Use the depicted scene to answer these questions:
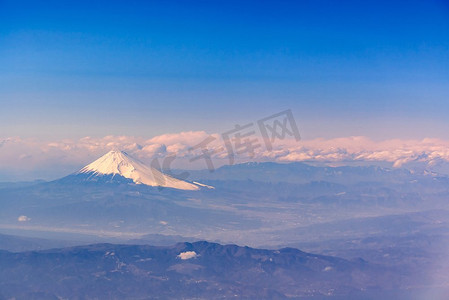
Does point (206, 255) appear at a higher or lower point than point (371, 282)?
higher

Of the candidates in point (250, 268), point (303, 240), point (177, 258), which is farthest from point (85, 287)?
point (303, 240)

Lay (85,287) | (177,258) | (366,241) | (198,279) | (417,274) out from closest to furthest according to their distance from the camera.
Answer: (85,287) < (198,279) < (177,258) < (417,274) < (366,241)

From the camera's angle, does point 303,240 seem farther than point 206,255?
Yes

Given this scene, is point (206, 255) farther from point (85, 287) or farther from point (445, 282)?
point (445, 282)

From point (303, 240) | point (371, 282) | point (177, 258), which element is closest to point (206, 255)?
point (177, 258)

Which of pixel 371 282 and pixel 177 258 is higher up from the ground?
pixel 177 258

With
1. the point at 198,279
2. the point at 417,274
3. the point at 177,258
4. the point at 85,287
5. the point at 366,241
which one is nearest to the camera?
the point at 85,287

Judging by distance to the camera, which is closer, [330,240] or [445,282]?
[445,282]

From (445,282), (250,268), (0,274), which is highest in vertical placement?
(0,274)

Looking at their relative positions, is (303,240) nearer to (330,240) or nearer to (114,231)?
(330,240)
